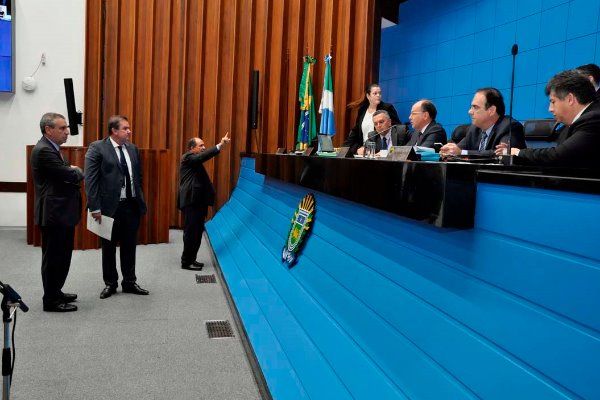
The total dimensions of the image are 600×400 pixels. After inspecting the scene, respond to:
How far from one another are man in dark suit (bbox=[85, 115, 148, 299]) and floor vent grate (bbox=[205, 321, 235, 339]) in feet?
2.95

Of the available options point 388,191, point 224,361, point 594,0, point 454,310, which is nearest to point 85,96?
point 224,361

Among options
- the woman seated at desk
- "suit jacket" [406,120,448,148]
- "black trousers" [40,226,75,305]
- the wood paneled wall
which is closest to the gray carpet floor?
"black trousers" [40,226,75,305]

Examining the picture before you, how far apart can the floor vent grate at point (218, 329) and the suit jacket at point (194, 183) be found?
1.69m

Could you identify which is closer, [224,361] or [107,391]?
[107,391]

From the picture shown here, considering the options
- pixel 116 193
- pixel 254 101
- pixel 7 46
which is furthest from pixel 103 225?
pixel 7 46

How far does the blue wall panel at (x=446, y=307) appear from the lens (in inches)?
36.8

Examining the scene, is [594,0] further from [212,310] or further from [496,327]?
[496,327]

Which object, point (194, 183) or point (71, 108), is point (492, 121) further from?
point (71, 108)

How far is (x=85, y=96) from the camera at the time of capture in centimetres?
700

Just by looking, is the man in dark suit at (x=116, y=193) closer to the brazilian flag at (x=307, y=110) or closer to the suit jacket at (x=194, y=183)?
the suit jacket at (x=194, y=183)

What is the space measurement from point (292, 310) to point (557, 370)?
61.2 inches

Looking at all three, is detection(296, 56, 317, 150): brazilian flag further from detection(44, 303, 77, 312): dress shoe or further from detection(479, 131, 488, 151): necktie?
detection(44, 303, 77, 312): dress shoe

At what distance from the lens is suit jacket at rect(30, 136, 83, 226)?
3383mm

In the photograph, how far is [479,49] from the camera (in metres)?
6.01
